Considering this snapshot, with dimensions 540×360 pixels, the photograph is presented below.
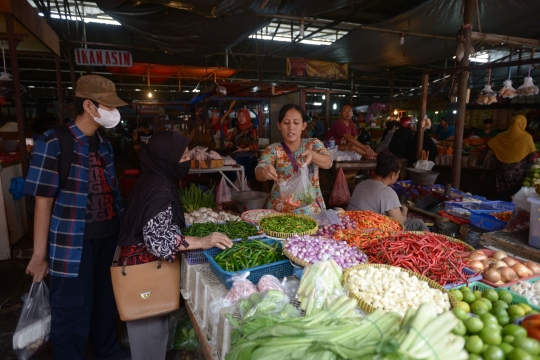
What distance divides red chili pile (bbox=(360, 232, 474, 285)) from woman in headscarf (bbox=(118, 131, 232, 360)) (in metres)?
1.10

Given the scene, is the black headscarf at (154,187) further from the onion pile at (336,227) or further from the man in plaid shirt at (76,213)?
the onion pile at (336,227)

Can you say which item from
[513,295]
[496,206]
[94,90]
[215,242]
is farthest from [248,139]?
[513,295]

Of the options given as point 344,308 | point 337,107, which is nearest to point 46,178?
point 344,308

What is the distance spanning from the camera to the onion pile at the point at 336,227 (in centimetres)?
282

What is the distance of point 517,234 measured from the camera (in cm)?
292

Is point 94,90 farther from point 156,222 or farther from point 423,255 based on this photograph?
point 423,255

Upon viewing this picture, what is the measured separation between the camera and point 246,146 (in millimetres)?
8203

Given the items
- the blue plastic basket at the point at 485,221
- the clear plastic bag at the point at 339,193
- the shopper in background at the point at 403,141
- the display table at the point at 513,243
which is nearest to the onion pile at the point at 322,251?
the display table at the point at 513,243

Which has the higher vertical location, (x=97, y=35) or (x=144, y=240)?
(x=97, y=35)

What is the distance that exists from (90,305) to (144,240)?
39.8 inches

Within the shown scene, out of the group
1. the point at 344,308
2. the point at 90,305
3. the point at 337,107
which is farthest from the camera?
the point at 337,107

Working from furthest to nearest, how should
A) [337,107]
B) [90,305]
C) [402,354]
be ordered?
[337,107], [90,305], [402,354]

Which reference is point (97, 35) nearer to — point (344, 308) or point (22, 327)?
point (22, 327)

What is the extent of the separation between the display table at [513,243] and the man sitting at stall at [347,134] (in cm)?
417
